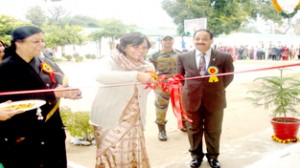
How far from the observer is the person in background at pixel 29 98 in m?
2.32

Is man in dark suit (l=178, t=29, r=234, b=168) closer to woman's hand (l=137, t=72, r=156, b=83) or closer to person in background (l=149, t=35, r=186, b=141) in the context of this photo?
woman's hand (l=137, t=72, r=156, b=83)

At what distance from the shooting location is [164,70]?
18.6ft

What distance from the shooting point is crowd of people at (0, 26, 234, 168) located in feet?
7.71

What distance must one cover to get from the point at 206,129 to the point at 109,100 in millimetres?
1564

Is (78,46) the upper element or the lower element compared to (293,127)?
upper

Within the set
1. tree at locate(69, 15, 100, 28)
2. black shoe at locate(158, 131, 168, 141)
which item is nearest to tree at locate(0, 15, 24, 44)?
black shoe at locate(158, 131, 168, 141)

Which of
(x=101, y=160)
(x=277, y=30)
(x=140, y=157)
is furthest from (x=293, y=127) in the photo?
(x=277, y=30)

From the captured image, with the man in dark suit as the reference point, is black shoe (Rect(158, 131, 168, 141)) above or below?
below

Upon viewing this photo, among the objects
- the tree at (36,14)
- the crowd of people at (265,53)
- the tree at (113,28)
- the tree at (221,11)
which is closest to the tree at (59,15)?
the tree at (36,14)

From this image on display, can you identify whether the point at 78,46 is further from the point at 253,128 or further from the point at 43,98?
the point at 43,98

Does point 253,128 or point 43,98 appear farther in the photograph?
point 253,128

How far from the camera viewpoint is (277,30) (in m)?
63.1

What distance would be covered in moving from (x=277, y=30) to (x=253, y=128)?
205 feet

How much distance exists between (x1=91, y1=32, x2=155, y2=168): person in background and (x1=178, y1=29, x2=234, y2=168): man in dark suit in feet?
3.46
